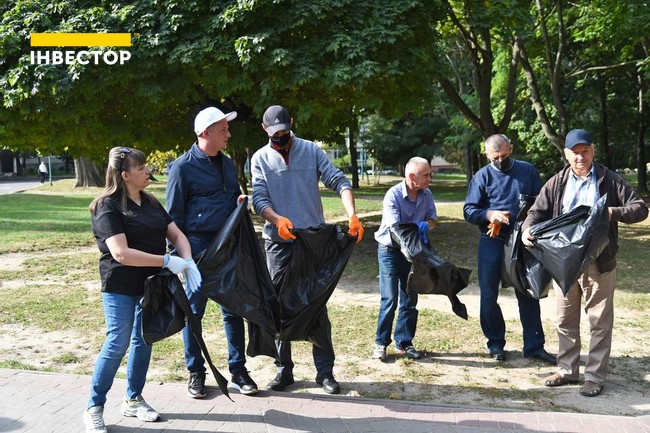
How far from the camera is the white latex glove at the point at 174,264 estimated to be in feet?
12.7

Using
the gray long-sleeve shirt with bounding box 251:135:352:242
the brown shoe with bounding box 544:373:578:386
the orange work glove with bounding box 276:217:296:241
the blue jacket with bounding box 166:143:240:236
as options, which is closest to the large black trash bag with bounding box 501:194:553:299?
the brown shoe with bounding box 544:373:578:386

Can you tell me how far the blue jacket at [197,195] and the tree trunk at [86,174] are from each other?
102 ft

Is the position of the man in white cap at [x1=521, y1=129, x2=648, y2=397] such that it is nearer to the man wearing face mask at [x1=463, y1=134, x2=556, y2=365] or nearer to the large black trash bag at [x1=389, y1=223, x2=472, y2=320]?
the man wearing face mask at [x1=463, y1=134, x2=556, y2=365]

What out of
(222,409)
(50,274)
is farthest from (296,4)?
(222,409)

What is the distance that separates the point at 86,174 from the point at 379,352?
31.2m

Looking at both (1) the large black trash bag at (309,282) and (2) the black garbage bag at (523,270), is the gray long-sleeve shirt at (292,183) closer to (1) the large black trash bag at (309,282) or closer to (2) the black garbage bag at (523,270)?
(1) the large black trash bag at (309,282)

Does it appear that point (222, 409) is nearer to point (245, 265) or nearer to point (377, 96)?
point (245, 265)

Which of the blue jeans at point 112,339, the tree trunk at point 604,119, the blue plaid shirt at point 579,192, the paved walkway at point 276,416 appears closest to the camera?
the blue jeans at point 112,339

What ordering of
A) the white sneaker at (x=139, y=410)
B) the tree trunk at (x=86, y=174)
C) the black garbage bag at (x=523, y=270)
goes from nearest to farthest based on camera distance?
the white sneaker at (x=139, y=410) < the black garbage bag at (x=523, y=270) < the tree trunk at (x=86, y=174)

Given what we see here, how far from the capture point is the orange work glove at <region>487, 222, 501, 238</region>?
17.3 ft

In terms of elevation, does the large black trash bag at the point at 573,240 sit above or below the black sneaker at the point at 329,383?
above

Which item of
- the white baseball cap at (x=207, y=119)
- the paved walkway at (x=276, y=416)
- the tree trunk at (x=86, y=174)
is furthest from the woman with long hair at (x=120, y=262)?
the tree trunk at (x=86, y=174)

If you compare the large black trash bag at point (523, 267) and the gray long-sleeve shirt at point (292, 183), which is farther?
the large black trash bag at point (523, 267)

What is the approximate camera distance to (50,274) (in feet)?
31.8
